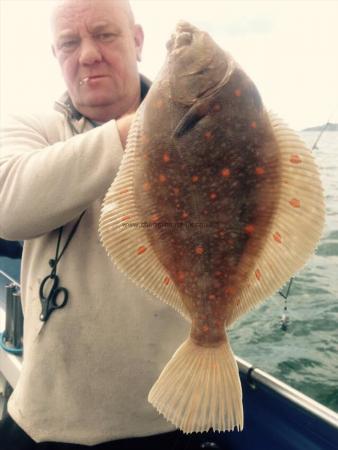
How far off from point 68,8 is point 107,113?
478mm

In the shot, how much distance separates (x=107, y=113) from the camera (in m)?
2.03

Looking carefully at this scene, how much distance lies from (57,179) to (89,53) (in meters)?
0.74

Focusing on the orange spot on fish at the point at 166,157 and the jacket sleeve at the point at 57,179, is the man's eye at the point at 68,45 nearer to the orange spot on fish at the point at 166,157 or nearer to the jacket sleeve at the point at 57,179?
the jacket sleeve at the point at 57,179

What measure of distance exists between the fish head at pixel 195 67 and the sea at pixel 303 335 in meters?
3.13

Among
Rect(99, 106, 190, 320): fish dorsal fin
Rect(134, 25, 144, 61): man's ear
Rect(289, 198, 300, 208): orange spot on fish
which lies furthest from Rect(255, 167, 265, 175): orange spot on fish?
Rect(134, 25, 144, 61): man's ear

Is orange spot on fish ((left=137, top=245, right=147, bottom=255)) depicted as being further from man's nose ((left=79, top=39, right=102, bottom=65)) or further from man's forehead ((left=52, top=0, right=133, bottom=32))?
man's forehead ((left=52, top=0, right=133, bottom=32))

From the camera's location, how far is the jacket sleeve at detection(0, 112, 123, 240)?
139 cm

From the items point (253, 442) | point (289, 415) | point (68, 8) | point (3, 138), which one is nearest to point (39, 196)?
point (3, 138)

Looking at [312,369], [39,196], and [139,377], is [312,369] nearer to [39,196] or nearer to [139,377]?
[139,377]

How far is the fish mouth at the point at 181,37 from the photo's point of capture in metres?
1.38

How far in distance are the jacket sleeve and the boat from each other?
1606 millimetres

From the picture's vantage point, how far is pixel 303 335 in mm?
5645

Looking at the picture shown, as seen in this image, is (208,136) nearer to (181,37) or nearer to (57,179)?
(181,37)

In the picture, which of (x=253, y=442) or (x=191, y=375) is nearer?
(x=191, y=375)
